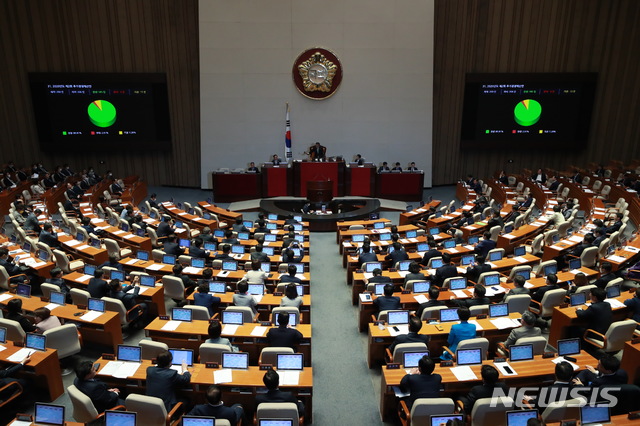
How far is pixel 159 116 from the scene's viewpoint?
20.7m

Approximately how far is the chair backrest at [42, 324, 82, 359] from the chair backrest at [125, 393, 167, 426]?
2.45 meters

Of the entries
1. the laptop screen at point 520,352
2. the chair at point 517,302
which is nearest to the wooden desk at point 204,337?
the laptop screen at point 520,352

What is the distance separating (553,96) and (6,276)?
70.1 feet

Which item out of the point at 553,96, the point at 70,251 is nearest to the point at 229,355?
the point at 70,251

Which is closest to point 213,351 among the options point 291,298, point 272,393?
point 272,393

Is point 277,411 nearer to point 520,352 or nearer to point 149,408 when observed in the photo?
point 149,408

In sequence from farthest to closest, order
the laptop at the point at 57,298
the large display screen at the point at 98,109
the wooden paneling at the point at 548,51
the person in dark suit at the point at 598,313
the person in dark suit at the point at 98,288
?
the wooden paneling at the point at 548,51
the large display screen at the point at 98,109
the person in dark suit at the point at 98,288
the laptop at the point at 57,298
the person in dark suit at the point at 598,313

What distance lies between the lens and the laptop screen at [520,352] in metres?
6.18

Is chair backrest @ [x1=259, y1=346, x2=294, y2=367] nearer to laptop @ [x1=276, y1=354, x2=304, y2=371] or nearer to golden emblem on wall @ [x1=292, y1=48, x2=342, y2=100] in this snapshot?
laptop @ [x1=276, y1=354, x2=304, y2=371]

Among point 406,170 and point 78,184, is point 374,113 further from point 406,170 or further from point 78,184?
point 78,184

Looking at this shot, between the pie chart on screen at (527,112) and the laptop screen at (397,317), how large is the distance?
16.6 metres

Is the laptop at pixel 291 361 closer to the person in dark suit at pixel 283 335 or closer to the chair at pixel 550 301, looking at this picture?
the person in dark suit at pixel 283 335

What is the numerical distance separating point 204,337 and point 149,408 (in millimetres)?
2019

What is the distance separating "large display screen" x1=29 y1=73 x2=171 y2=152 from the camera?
19953 millimetres
